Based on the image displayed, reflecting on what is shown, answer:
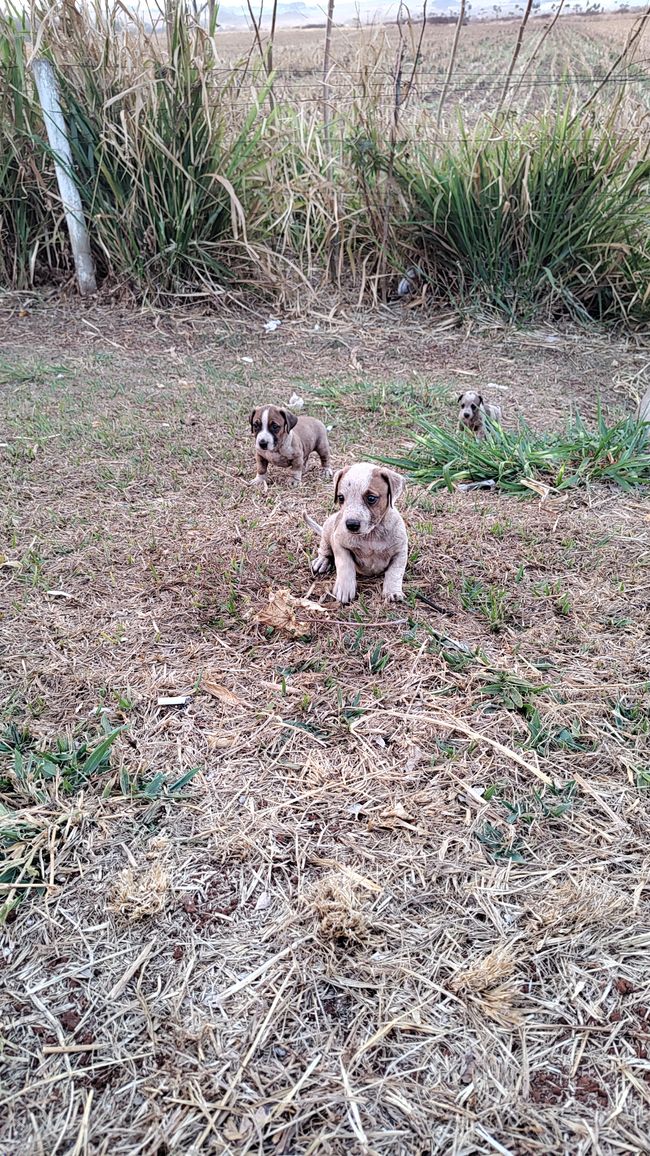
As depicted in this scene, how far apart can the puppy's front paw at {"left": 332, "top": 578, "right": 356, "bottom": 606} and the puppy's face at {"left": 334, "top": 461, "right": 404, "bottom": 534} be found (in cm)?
24

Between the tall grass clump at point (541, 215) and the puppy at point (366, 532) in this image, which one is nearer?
the puppy at point (366, 532)

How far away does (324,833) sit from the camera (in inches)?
74.4

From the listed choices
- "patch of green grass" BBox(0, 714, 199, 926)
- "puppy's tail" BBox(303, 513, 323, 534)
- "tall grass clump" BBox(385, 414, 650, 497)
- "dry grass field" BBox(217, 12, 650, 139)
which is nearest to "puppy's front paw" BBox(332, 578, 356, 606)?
"puppy's tail" BBox(303, 513, 323, 534)

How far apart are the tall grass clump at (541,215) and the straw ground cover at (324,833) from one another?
3.47 meters

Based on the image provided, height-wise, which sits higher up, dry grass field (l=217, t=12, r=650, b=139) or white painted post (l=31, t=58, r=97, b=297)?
dry grass field (l=217, t=12, r=650, b=139)

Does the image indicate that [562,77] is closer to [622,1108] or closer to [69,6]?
[69,6]

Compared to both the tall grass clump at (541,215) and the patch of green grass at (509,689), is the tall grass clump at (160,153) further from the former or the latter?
the patch of green grass at (509,689)

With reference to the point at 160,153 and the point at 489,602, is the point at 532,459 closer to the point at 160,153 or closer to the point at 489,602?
the point at 489,602

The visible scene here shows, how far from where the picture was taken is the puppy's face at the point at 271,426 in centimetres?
369

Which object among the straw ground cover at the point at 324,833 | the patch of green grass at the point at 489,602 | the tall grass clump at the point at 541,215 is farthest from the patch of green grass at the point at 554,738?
the tall grass clump at the point at 541,215

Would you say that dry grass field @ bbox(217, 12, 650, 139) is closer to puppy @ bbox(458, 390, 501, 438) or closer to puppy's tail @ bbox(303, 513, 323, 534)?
puppy @ bbox(458, 390, 501, 438)

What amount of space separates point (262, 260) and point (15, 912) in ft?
19.9

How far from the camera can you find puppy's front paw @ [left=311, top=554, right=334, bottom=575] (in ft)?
9.56

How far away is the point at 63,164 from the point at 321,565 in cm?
497
